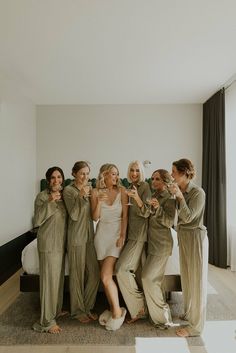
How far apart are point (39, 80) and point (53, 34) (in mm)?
1495

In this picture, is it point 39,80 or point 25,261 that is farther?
Answer: point 39,80

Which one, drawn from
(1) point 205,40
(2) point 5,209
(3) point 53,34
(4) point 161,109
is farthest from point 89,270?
(4) point 161,109

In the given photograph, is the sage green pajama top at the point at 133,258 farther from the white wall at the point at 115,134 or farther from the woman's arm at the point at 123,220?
the white wall at the point at 115,134

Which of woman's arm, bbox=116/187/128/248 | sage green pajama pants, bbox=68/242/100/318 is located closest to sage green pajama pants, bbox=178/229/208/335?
woman's arm, bbox=116/187/128/248

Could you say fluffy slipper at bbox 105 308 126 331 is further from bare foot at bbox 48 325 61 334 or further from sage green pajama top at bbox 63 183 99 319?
bare foot at bbox 48 325 61 334

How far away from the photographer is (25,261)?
3037 mm

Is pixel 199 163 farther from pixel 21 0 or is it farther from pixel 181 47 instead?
pixel 21 0

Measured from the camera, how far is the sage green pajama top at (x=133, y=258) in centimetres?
278

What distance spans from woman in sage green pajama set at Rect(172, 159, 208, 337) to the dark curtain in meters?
2.36

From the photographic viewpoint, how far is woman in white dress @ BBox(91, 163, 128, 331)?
9.08 feet

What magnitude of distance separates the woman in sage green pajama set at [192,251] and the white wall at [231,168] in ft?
7.30

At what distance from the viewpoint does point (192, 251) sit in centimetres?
260

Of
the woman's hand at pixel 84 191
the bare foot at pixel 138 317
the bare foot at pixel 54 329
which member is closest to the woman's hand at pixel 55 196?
the woman's hand at pixel 84 191

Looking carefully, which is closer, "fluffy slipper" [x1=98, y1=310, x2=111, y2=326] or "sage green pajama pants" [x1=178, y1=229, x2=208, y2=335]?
"sage green pajama pants" [x1=178, y1=229, x2=208, y2=335]
